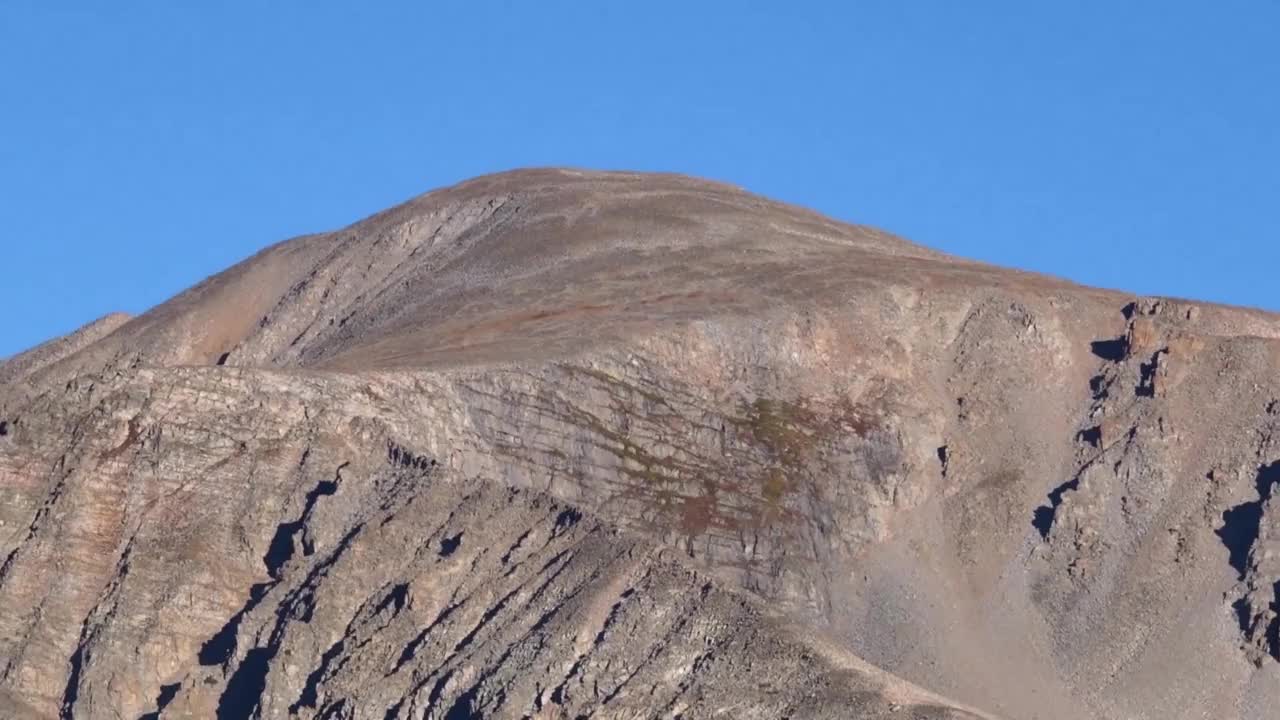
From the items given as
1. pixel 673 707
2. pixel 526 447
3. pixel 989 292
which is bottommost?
pixel 673 707

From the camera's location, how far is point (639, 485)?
4995 inches

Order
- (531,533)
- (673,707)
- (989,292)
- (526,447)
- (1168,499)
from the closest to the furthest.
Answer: (673,707), (531,533), (526,447), (1168,499), (989,292)

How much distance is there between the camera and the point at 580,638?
104375mm

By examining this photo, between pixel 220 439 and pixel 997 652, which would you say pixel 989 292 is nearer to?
pixel 997 652

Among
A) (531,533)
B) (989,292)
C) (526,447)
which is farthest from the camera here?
(989,292)

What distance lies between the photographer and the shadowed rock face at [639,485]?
106 metres

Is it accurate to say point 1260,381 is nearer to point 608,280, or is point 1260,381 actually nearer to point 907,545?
point 907,545

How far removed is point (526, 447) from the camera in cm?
12412

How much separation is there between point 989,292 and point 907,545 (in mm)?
16349

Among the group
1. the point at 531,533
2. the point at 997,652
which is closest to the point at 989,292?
the point at 997,652

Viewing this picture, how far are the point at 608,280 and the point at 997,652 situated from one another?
27371 mm

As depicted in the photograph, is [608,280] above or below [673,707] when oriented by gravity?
above

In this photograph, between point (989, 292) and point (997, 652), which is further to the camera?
point (989, 292)

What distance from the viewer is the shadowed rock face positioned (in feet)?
349
